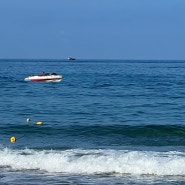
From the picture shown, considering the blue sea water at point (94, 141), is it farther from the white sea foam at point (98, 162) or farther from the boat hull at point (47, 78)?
the boat hull at point (47, 78)

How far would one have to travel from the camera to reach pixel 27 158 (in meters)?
18.3

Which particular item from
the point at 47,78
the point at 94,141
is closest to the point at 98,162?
the point at 94,141

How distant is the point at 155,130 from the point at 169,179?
10758mm

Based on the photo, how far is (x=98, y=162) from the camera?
17531 millimetres

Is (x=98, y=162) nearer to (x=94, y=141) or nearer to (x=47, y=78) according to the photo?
(x=94, y=141)

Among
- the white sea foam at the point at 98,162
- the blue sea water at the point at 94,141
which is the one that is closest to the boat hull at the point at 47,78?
the blue sea water at the point at 94,141

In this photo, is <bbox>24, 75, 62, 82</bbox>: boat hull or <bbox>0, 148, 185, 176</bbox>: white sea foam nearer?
<bbox>0, 148, 185, 176</bbox>: white sea foam

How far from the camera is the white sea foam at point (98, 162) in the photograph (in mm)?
16797

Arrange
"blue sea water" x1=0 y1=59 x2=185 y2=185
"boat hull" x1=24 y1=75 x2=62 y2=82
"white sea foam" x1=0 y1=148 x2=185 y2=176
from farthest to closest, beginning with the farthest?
1. "boat hull" x1=24 y1=75 x2=62 y2=82
2. "white sea foam" x1=0 y1=148 x2=185 y2=176
3. "blue sea water" x1=0 y1=59 x2=185 y2=185

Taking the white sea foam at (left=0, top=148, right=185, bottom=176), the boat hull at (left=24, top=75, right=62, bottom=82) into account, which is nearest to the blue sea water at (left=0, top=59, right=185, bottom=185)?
the white sea foam at (left=0, top=148, right=185, bottom=176)

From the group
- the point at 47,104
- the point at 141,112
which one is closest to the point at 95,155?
the point at 141,112

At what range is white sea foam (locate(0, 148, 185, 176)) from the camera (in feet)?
55.1

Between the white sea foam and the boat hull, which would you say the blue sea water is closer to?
the white sea foam

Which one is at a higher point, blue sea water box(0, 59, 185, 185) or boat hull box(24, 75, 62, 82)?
boat hull box(24, 75, 62, 82)
